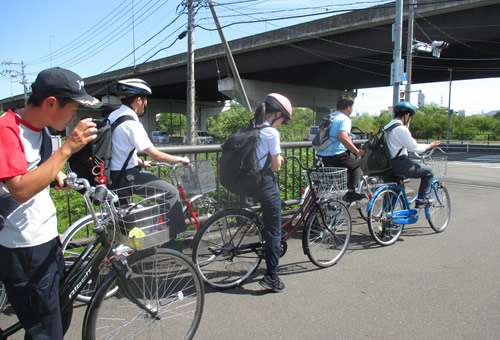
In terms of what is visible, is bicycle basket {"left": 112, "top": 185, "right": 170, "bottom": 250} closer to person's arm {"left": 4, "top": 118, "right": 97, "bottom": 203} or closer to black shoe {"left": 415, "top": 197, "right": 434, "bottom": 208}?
person's arm {"left": 4, "top": 118, "right": 97, "bottom": 203}

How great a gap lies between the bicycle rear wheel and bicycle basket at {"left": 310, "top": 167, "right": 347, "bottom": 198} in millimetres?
948

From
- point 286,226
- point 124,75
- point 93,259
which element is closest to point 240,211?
point 286,226

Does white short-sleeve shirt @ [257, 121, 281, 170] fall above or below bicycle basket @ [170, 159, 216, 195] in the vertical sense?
above

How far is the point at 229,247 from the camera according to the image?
11.5ft

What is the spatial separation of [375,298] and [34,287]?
2.89 meters

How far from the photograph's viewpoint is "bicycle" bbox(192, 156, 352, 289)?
341 cm

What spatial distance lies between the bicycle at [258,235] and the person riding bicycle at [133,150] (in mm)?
467

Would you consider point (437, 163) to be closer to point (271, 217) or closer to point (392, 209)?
point (392, 209)

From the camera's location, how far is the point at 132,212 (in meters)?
2.09

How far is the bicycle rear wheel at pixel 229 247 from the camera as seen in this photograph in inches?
130

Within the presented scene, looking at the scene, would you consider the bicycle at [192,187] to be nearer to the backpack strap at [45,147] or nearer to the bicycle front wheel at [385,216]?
the backpack strap at [45,147]

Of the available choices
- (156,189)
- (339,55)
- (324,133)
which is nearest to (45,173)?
(156,189)

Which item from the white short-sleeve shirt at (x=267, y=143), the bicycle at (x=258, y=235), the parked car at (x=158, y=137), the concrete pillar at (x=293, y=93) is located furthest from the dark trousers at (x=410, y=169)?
the parked car at (x=158, y=137)

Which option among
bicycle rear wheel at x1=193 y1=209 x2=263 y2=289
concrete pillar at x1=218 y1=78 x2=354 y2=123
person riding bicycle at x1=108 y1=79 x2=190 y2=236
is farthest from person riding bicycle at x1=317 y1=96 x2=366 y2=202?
concrete pillar at x1=218 y1=78 x2=354 y2=123
